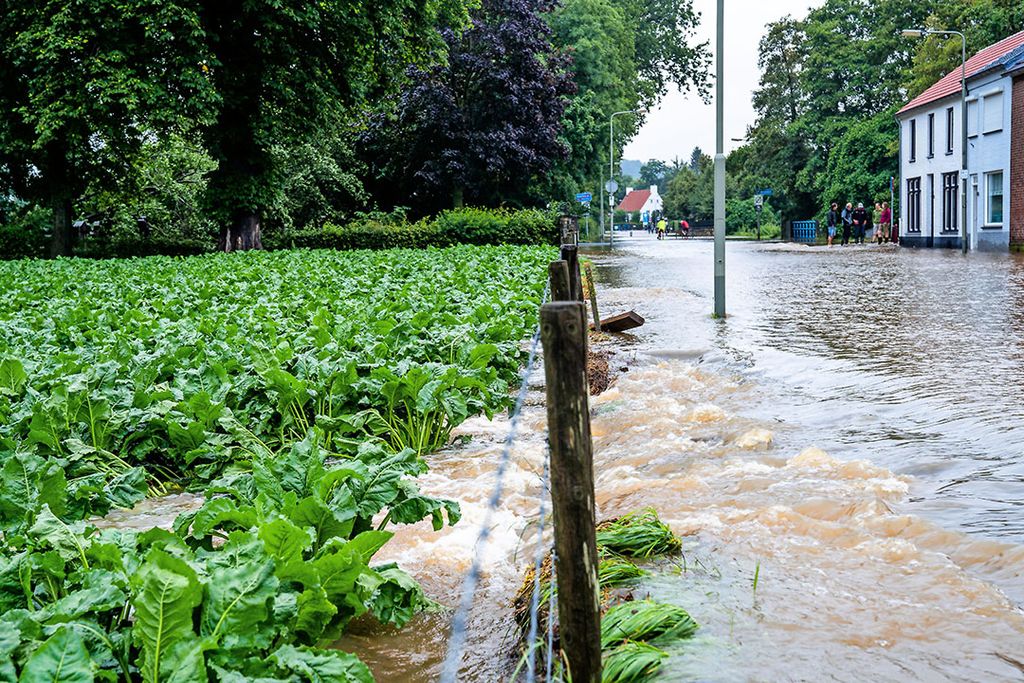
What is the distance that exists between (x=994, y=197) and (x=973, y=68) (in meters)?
7.20

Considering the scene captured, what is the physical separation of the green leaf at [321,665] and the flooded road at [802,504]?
2.56 feet

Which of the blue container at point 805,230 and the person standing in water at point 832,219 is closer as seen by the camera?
the person standing in water at point 832,219

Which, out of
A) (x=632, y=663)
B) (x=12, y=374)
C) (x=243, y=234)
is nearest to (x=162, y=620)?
(x=632, y=663)

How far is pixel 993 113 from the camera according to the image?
3781 centimetres

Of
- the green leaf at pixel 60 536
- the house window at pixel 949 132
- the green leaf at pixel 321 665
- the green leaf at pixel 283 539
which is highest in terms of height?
the house window at pixel 949 132

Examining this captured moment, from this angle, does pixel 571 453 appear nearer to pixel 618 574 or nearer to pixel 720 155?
pixel 618 574

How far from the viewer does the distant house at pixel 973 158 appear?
36.1 m

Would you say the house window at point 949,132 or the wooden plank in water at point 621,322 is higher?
the house window at point 949,132

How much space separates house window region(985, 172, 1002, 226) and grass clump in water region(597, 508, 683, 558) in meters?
36.8

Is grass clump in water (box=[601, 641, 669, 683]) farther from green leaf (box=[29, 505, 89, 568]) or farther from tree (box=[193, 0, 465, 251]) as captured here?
tree (box=[193, 0, 465, 251])

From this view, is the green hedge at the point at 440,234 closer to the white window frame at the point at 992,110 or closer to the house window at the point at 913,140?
the white window frame at the point at 992,110

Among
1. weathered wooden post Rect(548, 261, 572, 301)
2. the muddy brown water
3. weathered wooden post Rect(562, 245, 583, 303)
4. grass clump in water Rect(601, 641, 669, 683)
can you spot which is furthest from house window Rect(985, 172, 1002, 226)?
grass clump in water Rect(601, 641, 669, 683)

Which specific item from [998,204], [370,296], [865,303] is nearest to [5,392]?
[370,296]

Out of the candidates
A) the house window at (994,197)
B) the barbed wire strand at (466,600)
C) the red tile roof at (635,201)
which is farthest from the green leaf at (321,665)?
the red tile roof at (635,201)
